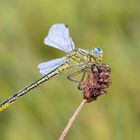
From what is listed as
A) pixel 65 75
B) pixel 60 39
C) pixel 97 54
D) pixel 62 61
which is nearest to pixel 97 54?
pixel 97 54

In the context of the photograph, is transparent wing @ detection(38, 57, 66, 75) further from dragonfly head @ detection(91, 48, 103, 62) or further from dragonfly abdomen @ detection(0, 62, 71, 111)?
dragonfly head @ detection(91, 48, 103, 62)

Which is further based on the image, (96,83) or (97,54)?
(97,54)

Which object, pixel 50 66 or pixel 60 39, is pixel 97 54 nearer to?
pixel 50 66

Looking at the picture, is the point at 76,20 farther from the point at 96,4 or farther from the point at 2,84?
the point at 2,84

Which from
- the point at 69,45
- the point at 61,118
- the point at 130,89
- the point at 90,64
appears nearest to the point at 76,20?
the point at 130,89

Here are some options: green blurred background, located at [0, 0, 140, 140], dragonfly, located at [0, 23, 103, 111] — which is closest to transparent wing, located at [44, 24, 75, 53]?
dragonfly, located at [0, 23, 103, 111]

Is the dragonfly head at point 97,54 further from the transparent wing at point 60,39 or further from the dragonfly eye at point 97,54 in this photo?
the transparent wing at point 60,39

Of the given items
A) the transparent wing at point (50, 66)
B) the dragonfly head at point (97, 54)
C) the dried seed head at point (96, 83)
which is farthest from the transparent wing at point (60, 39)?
the dried seed head at point (96, 83)
